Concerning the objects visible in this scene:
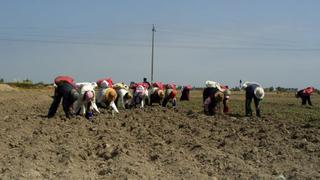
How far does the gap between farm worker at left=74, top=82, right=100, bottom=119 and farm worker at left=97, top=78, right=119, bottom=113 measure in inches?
33.0

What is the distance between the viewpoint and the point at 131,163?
9.97 metres

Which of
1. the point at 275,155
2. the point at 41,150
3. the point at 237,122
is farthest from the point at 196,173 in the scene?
the point at 237,122

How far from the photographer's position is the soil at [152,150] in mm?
9531

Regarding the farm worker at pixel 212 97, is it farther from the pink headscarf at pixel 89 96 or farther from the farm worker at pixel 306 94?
the farm worker at pixel 306 94

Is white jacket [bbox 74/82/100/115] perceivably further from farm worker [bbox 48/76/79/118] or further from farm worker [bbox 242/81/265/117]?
farm worker [bbox 242/81/265/117]

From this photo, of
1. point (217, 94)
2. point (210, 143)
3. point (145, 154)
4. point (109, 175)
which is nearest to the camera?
point (109, 175)

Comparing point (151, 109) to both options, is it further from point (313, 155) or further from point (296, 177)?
point (296, 177)

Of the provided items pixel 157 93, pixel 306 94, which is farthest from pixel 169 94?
pixel 306 94

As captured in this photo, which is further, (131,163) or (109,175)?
(131,163)

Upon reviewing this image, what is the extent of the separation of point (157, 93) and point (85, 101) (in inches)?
239

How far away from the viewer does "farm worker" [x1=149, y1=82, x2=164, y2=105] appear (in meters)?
22.2

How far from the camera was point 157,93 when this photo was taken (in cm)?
2212

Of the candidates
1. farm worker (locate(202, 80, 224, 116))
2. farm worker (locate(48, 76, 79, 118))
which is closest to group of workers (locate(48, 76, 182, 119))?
farm worker (locate(48, 76, 79, 118))

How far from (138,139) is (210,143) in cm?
153
